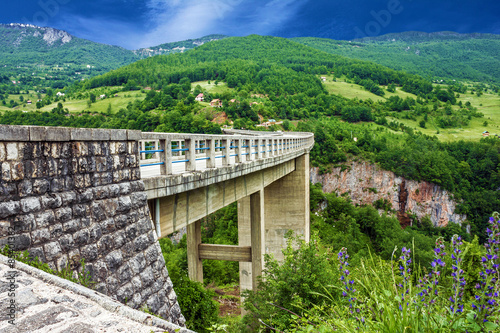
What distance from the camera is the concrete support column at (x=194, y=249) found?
17230 mm

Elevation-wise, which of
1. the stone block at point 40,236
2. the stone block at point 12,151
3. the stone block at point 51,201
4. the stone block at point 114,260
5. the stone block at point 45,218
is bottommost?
the stone block at point 114,260

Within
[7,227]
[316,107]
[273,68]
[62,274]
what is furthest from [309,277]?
[273,68]

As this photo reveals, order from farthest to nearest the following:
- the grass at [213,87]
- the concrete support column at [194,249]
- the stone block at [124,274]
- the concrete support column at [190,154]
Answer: the grass at [213,87] < the concrete support column at [194,249] < the concrete support column at [190,154] < the stone block at [124,274]

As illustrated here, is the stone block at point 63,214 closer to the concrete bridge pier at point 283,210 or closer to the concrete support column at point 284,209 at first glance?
the concrete bridge pier at point 283,210

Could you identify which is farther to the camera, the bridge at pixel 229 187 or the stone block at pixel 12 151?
the bridge at pixel 229 187

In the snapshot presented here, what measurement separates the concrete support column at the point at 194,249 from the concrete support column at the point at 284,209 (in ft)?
21.9

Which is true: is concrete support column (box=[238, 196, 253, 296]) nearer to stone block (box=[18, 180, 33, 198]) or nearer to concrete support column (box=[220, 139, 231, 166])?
concrete support column (box=[220, 139, 231, 166])

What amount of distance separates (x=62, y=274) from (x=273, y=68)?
Answer: 17379 centimetres

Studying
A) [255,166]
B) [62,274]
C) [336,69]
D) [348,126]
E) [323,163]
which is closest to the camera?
[62,274]

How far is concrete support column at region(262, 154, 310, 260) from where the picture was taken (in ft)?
77.8

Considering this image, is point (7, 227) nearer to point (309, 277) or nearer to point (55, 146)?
point (55, 146)

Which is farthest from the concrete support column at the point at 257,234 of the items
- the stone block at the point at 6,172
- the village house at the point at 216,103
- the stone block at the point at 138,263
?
the village house at the point at 216,103

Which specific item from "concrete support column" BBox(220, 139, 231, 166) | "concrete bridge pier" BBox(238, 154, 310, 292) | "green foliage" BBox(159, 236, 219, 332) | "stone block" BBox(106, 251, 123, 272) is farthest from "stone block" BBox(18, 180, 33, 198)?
"concrete bridge pier" BBox(238, 154, 310, 292)

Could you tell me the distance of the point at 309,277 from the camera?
361 inches
